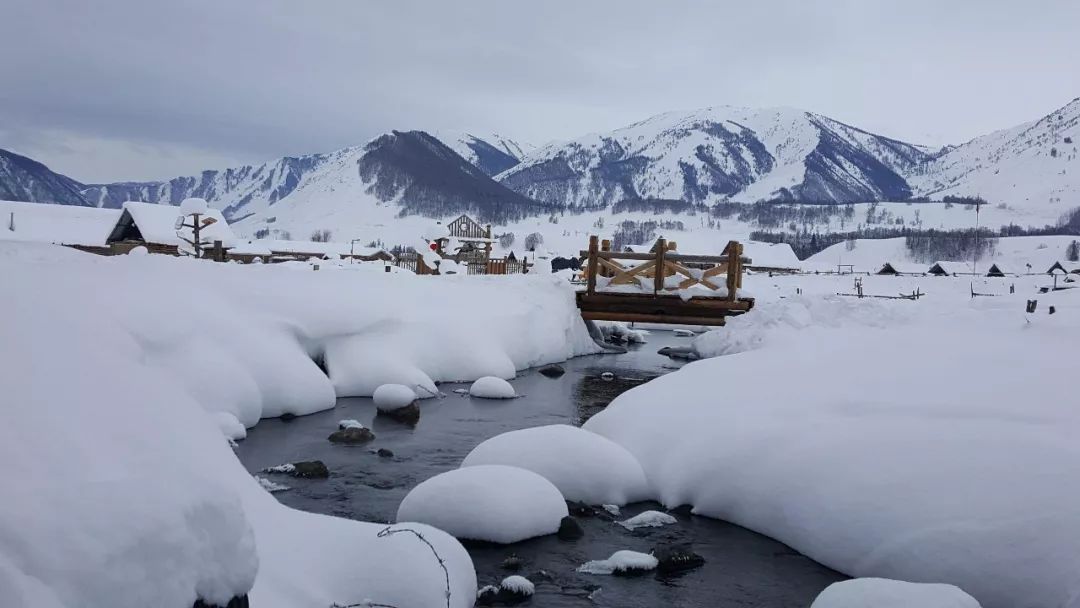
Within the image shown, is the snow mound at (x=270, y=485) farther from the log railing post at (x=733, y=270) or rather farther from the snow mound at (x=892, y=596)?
the log railing post at (x=733, y=270)

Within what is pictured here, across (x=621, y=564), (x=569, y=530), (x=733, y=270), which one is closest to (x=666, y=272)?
(x=733, y=270)

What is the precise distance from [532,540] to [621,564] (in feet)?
3.76

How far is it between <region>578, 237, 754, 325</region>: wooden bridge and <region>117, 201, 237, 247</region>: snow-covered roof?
28.0 meters

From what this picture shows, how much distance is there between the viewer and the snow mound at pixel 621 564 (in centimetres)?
751

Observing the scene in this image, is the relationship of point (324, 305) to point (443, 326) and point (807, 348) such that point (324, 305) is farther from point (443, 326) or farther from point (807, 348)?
point (807, 348)

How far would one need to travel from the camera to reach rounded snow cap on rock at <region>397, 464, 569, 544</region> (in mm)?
8055

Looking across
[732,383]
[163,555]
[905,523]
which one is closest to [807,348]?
[732,383]

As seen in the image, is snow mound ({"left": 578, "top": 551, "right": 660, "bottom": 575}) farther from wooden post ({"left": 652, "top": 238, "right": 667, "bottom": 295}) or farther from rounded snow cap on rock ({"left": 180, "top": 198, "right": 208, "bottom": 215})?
rounded snow cap on rock ({"left": 180, "top": 198, "right": 208, "bottom": 215})

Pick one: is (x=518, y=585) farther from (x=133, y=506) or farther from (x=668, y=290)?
(x=668, y=290)

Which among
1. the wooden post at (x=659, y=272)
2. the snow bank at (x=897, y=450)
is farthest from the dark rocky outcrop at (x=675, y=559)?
the wooden post at (x=659, y=272)

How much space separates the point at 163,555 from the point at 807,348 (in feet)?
37.2

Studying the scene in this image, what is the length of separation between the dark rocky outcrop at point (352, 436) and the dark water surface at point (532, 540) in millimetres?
176

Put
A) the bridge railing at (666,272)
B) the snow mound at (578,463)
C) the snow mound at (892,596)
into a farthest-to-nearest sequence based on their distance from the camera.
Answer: the bridge railing at (666,272) < the snow mound at (578,463) < the snow mound at (892,596)

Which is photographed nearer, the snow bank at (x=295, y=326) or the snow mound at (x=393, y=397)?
the snow bank at (x=295, y=326)
